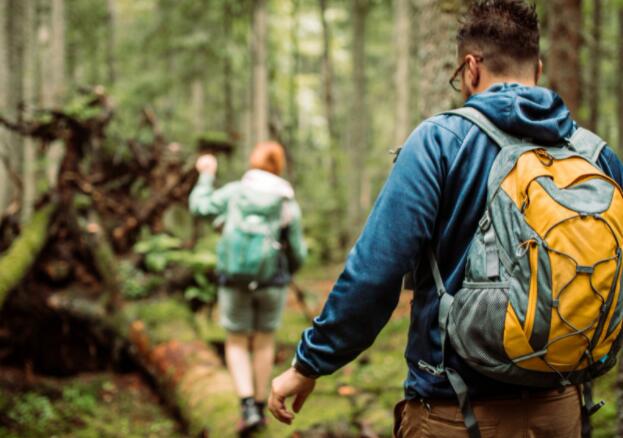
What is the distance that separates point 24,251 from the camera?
677cm

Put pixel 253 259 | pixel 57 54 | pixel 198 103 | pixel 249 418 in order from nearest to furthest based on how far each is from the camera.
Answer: pixel 249 418 < pixel 253 259 < pixel 57 54 < pixel 198 103

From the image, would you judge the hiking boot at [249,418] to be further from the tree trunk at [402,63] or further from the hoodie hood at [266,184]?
the tree trunk at [402,63]

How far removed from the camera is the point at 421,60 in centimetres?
510

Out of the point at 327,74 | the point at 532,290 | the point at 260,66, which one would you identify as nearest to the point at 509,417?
the point at 532,290

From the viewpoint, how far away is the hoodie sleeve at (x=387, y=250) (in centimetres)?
199

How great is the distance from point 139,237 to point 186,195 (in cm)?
100

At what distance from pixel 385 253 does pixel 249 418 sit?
327 centimetres

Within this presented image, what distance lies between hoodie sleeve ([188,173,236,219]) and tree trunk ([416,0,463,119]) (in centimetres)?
190

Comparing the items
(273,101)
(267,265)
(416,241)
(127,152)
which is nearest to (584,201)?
(416,241)

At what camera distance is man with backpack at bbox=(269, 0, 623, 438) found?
180 centimetres

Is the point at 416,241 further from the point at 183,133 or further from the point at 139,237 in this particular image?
the point at 183,133

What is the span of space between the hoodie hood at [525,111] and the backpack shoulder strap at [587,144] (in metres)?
0.06

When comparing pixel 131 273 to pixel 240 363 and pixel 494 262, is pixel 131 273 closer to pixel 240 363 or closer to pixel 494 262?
pixel 240 363

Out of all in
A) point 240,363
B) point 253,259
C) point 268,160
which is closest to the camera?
point 253,259
